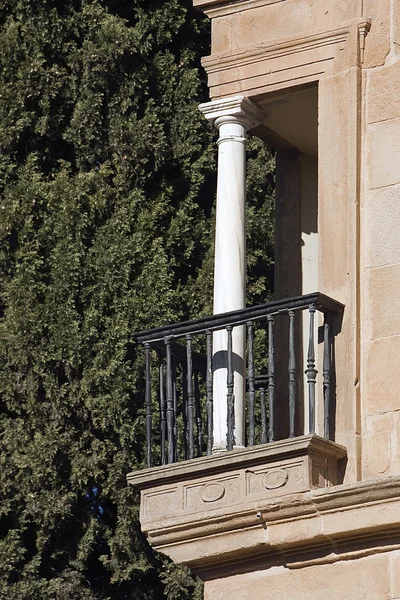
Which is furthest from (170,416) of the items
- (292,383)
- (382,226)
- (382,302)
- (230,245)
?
(382,226)

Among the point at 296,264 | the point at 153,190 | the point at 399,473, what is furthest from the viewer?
the point at 153,190

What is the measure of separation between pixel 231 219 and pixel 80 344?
4994mm

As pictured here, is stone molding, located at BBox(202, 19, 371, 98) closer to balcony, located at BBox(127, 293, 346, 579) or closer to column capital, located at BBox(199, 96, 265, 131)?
column capital, located at BBox(199, 96, 265, 131)

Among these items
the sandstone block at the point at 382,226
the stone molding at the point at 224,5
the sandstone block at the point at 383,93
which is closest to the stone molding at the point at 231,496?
the sandstone block at the point at 382,226

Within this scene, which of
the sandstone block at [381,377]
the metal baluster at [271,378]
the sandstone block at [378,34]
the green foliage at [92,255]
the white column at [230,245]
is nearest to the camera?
the sandstone block at [381,377]

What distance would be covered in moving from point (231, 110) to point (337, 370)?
161cm

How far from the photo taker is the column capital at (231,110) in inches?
466

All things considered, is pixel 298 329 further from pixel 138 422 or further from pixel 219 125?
pixel 138 422

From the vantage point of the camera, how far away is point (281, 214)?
12.7 metres

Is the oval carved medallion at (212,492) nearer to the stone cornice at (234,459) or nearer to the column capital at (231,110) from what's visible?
the stone cornice at (234,459)

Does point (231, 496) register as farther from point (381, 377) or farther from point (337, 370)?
point (381, 377)

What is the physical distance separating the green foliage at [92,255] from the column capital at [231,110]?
470 centimetres

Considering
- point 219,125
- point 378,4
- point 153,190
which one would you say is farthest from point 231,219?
point 153,190

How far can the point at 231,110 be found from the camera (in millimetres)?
11844
